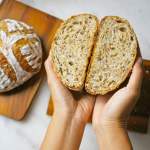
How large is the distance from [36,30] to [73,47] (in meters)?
0.28

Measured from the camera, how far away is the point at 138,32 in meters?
1.17

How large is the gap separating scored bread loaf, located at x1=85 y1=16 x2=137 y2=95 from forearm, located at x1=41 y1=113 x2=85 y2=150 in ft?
0.34

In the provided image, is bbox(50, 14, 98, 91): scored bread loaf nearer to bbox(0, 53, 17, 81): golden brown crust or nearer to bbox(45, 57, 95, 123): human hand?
bbox(45, 57, 95, 123): human hand

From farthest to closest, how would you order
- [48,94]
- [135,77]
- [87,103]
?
[48,94] < [87,103] < [135,77]

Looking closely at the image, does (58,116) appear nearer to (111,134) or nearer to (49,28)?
(111,134)

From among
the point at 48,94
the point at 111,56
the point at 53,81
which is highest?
the point at 111,56

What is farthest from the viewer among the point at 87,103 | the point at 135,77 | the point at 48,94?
the point at 48,94

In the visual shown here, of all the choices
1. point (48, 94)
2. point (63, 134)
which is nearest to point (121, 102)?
point (63, 134)

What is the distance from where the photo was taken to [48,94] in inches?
44.3

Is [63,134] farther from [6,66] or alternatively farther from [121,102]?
[6,66]

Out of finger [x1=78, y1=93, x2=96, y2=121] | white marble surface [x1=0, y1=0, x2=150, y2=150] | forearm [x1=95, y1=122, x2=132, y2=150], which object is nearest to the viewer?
forearm [x1=95, y1=122, x2=132, y2=150]

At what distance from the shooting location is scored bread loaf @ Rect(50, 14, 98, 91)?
91 cm

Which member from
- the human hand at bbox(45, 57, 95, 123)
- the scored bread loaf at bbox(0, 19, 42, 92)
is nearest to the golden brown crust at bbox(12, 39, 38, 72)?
the scored bread loaf at bbox(0, 19, 42, 92)

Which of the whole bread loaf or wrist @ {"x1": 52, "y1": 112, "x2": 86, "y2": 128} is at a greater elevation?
the whole bread loaf
